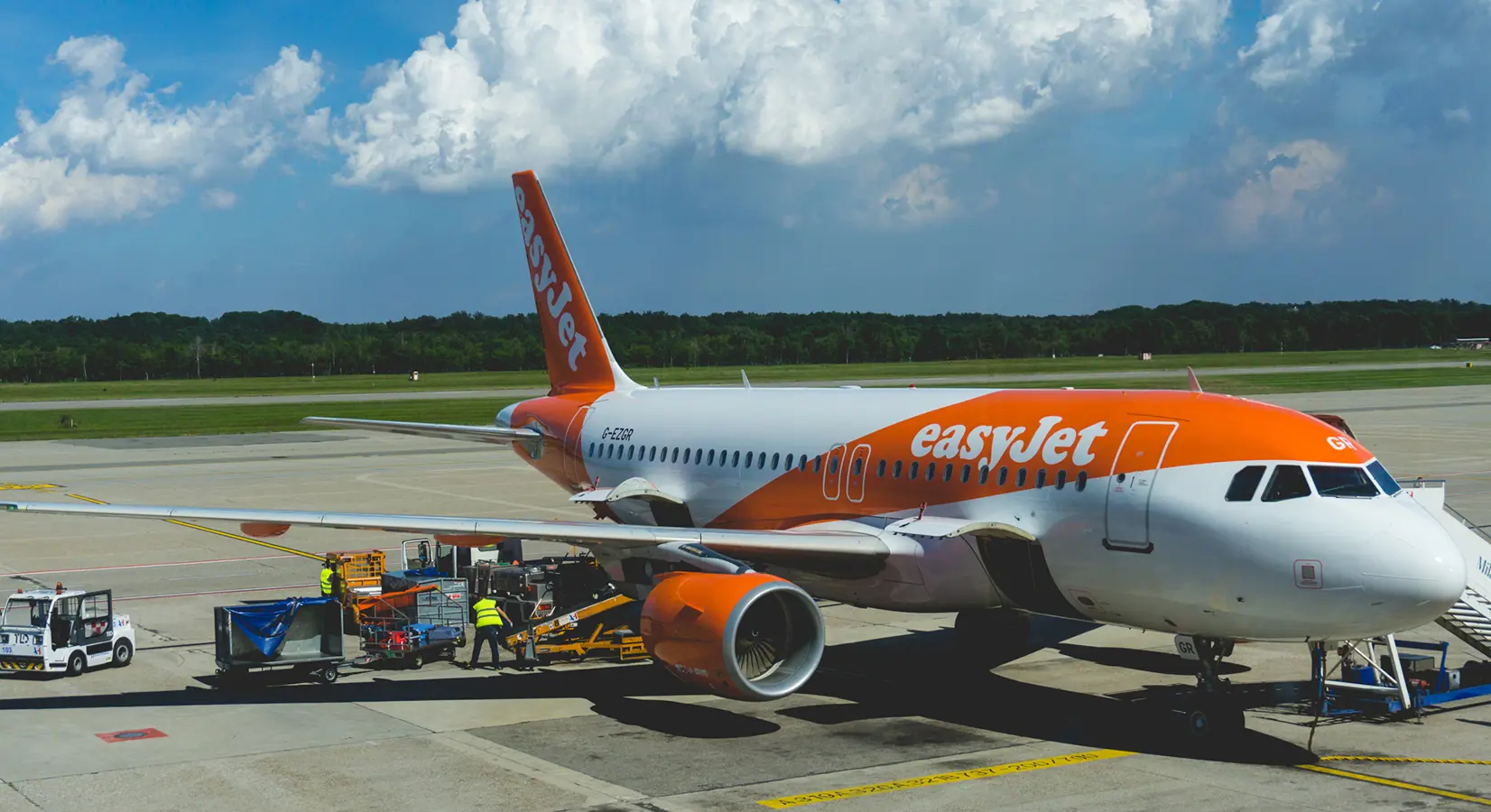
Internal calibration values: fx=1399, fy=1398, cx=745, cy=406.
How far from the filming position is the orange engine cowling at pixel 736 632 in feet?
57.7

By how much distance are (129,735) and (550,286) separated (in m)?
16.5

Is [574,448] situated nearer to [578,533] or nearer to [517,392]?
[578,533]

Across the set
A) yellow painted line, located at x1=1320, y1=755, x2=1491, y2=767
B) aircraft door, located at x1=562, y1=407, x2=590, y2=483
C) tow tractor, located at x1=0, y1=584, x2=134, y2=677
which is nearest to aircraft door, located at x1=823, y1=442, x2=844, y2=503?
yellow painted line, located at x1=1320, y1=755, x2=1491, y2=767

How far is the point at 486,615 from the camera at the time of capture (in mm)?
22844

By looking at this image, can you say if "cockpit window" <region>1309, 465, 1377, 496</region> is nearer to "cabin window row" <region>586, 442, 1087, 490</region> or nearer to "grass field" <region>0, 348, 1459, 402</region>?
"cabin window row" <region>586, 442, 1087, 490</region>

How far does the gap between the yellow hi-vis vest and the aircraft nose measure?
13194mm

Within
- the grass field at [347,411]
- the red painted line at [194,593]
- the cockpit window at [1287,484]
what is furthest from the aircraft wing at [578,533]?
the grass field at [347,411]

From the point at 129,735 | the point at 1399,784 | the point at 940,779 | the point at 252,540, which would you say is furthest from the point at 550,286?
the point at 1399,784

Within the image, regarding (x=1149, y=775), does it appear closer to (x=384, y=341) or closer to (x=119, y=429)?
(x=119, y=429)

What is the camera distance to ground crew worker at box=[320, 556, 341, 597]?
27141 millimetres

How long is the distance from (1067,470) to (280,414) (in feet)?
282

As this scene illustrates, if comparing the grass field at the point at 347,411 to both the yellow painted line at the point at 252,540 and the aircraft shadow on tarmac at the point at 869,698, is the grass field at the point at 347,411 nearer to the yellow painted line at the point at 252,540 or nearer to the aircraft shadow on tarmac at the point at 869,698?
the yellow painted line at the point at 252,540

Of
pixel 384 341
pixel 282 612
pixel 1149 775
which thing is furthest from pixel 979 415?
pixel 384 341

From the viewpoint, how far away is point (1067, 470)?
725 inches
